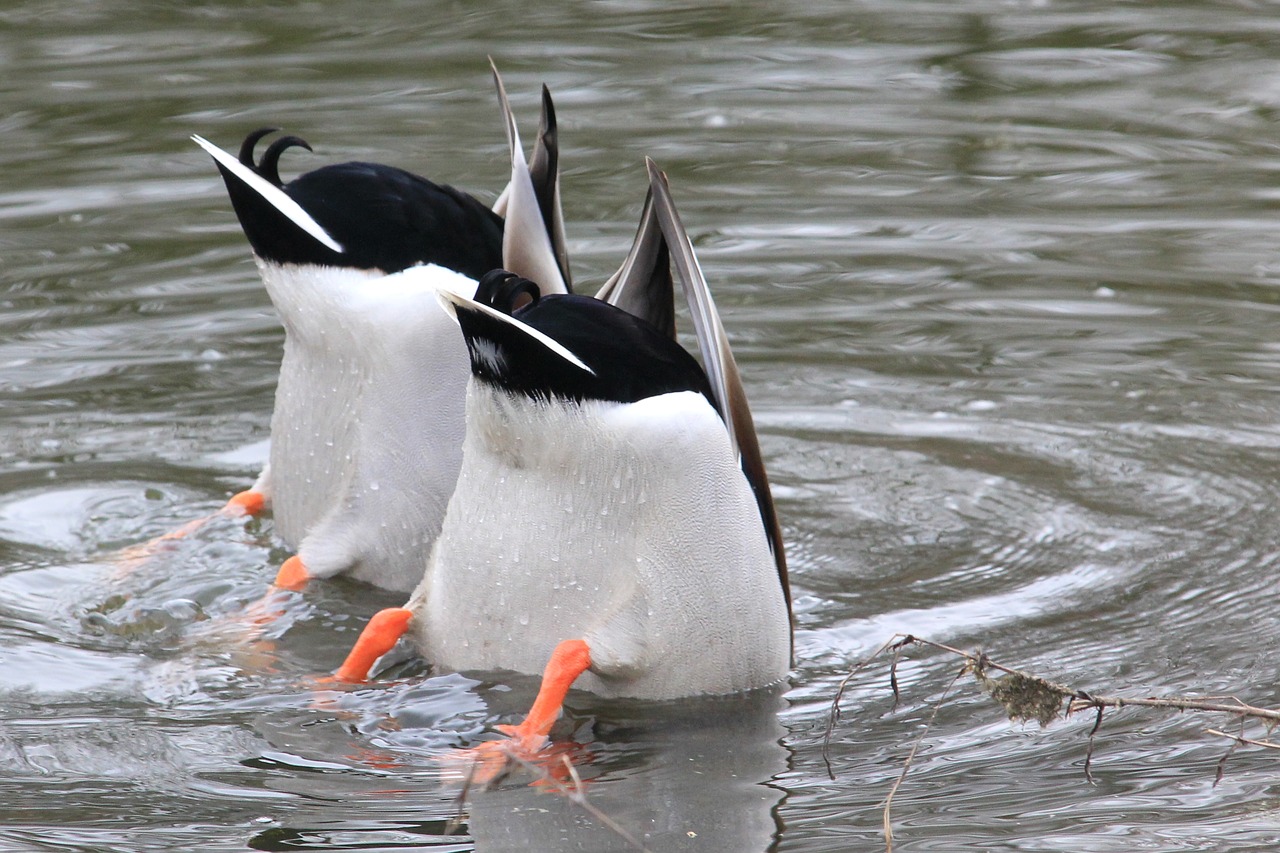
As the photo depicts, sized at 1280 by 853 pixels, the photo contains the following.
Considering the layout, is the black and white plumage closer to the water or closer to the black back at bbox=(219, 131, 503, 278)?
the water

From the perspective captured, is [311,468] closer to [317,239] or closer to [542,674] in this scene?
[317,239]

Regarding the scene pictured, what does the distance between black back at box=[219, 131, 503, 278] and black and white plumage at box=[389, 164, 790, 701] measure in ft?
1.79

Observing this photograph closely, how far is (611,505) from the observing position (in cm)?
377

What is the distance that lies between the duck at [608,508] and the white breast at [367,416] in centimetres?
48

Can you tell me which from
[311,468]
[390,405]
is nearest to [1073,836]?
[390,405]

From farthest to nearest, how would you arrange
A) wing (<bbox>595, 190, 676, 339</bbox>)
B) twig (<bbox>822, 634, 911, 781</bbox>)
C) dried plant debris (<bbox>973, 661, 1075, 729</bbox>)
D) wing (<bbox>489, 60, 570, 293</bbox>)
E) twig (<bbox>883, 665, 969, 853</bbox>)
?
wing (<bbox>489, 60, 570, 293</bbox>) → wing (<bbox>595, 190, 676, 339</bbox>) → twig (<bbox>822, 634, 911, 781</bbox>) → dried plant debris (<bbox>973, 661, 1075, 729</bbox>) → twig (<bbox>883, 665, 969, 853</bbox>)

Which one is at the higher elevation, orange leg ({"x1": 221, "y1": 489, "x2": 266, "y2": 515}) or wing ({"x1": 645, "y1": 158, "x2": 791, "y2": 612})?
wing ({"x1": 645, "y1": 158, "x2": 791, "y2": 612})

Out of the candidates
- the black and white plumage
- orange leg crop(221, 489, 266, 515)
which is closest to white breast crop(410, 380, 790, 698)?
the black and white plumage

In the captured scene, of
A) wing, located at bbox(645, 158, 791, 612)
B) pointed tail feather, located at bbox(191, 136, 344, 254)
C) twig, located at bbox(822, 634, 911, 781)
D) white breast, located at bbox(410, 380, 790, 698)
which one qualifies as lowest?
twig, located at bbox(822, 634, 911, 781)

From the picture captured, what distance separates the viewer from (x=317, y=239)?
4.30 metres

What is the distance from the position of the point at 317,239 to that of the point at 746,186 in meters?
4.12

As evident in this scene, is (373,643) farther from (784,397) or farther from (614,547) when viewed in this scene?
(784,397)

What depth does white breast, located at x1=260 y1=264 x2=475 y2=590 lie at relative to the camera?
14.3 feet

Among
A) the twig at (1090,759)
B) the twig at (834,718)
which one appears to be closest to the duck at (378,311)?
the twig at (834,718)
